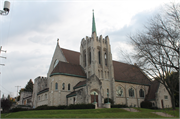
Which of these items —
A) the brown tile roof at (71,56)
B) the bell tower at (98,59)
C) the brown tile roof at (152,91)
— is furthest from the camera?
the brown tile roof at (152,91)

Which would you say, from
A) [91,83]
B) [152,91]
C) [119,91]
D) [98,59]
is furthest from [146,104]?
[91,83]

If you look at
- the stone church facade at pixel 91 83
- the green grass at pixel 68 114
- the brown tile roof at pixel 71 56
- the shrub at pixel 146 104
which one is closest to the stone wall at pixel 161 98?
the stone church facade at pixel 91 83

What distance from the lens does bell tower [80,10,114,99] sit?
37.3 m

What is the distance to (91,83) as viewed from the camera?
31.4 meters

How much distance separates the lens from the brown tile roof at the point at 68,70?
3468 cm

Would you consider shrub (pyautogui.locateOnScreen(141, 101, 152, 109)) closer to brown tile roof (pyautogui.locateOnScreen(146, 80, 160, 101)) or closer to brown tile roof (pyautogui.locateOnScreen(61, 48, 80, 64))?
brown tile roof (pyautogui.locateOnScreen(146, 80, 160, 101))

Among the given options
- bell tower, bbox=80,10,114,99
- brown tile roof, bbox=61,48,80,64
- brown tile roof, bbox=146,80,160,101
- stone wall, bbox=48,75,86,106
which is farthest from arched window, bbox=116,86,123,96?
brown tile roof, bbox=61,48,80,64

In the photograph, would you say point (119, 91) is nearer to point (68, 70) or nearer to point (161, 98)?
point (161, 98)

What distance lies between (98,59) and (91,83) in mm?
9018

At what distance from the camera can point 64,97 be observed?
110 feet

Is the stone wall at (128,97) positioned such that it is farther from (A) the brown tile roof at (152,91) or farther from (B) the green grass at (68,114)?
(B) the green grass at (68,114)

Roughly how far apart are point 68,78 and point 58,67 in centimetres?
296

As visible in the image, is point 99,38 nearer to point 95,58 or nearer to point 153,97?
point 95,58

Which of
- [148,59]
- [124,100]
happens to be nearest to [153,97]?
[124,100]
